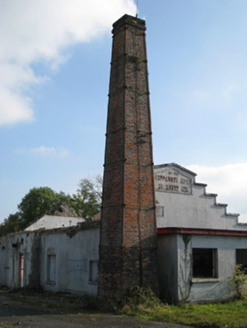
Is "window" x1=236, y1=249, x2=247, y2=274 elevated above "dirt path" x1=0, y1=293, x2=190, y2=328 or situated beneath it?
elevated above

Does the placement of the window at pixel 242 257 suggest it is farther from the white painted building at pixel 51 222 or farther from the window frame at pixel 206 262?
the white painted building at pixel 51 222

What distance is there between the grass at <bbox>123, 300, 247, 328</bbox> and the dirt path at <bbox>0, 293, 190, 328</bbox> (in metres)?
0.54

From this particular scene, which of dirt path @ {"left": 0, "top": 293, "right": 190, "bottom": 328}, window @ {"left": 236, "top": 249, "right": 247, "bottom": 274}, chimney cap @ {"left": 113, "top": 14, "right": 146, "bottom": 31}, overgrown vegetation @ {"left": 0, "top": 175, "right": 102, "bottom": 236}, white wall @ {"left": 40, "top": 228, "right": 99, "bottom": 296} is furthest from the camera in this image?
overgrown vegetation @ {"left": 0, "top": 175, "right": 102, "bottom": 236}

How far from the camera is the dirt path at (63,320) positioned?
9.34 meters

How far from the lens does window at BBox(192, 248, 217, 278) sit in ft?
43.2

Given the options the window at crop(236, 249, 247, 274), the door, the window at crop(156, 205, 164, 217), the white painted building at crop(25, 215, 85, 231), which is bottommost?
the door

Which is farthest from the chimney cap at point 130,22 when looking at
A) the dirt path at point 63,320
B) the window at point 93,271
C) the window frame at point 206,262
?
the dirt path at point 63,320

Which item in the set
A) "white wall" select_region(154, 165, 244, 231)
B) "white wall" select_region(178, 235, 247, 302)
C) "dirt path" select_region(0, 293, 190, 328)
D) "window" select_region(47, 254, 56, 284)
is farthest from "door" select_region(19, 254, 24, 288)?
"white wall" select_region(178, 235, 247, 302)

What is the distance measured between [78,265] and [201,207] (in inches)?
361

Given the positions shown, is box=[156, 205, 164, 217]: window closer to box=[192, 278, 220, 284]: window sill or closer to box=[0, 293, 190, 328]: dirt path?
box=[192, 278, 220, 284]: window sill

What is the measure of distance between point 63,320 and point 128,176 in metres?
4.88

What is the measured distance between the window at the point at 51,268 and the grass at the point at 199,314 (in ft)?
24.1

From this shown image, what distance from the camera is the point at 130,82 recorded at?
13.6m

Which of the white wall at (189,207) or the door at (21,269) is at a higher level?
the white wall at (189,207)
